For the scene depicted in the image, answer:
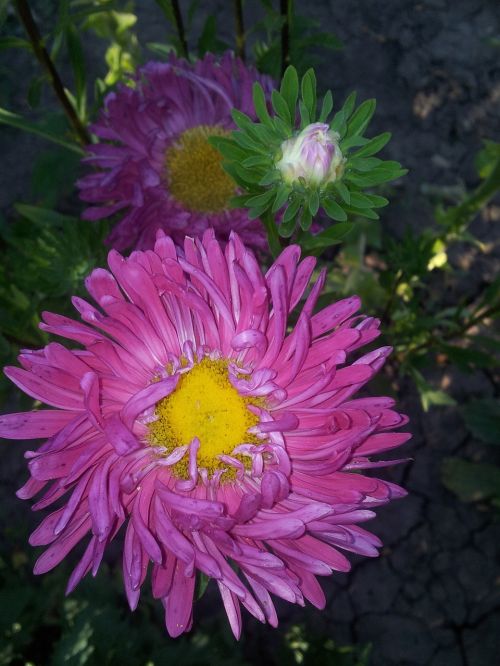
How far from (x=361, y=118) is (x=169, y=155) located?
90 centimetres

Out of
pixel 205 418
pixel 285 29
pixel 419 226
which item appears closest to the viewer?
pixel 205 418

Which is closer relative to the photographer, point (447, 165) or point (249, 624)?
point (249, 624)

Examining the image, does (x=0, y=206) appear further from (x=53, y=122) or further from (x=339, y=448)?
(x=339, y=448)

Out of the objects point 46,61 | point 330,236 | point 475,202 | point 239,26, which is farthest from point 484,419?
point 46,61

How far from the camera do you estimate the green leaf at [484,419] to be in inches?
111

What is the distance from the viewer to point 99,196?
1.85 meters

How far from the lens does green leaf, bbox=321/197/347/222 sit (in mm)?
1274

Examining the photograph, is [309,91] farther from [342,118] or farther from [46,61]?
[46,61]

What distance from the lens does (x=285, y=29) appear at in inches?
79.5

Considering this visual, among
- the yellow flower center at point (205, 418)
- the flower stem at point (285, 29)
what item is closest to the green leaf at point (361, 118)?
the yellow flower center at point (205, 418)

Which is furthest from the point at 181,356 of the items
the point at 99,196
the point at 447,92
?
the point at 447,92

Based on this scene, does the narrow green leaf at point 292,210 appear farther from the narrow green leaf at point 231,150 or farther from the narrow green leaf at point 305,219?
the narrow green leaf at point 231,150

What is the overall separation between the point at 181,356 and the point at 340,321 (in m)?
0.42

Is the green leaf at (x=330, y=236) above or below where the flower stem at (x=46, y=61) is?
below
